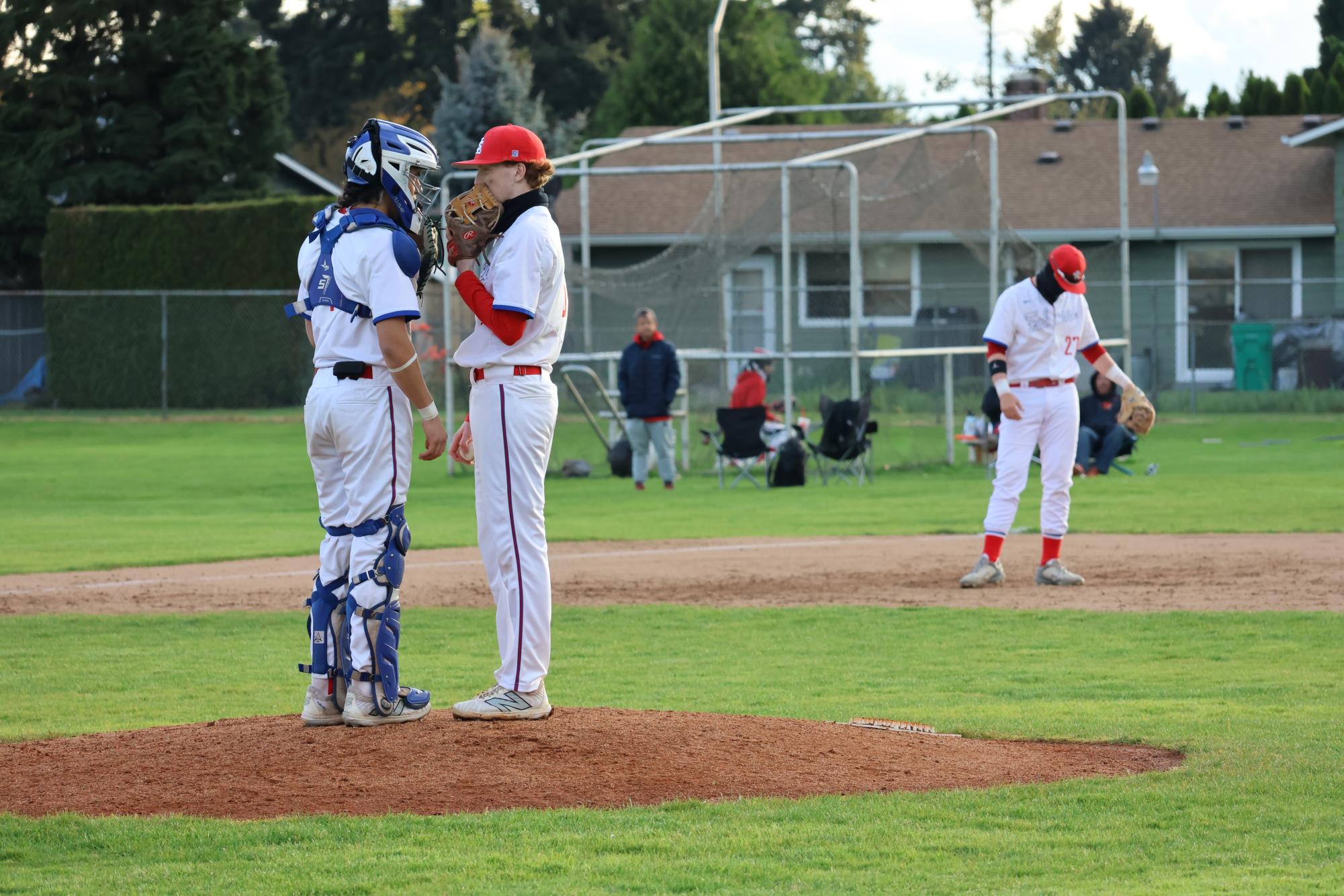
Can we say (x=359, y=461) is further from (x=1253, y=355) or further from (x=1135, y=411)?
(x=1253, y=355)

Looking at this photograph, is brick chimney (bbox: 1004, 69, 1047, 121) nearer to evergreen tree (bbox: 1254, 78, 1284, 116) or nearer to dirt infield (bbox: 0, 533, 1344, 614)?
evergreen tree (bbox: 1254, 78, 1284, 116)

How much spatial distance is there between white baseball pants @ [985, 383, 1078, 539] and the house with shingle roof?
52.9ft

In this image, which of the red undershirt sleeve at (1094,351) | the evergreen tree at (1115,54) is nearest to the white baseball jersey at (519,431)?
the red undershirt sleeve at (1094,351)

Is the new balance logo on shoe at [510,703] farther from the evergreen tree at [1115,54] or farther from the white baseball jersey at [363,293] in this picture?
the evergreen tree at [1115,54]

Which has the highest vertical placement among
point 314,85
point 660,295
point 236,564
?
point 314,85

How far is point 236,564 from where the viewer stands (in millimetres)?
13992

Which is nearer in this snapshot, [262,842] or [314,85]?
[262,842]

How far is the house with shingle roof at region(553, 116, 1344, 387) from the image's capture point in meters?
31.9

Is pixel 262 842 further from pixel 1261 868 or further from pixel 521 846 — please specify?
pixel 1261 868

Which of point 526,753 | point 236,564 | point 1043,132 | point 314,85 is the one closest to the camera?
point 526,753

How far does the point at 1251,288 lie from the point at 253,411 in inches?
775

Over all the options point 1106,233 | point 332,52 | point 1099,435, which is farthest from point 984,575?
point 332,52

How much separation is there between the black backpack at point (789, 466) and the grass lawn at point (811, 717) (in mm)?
9032

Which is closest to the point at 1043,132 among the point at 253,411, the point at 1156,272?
the point at 1156,272
